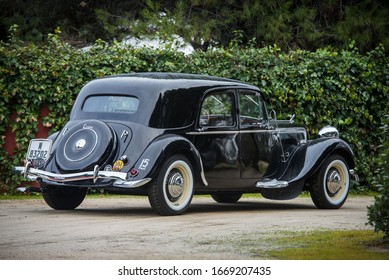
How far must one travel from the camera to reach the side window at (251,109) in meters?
11.6

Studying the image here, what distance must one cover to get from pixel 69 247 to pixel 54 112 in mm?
6576

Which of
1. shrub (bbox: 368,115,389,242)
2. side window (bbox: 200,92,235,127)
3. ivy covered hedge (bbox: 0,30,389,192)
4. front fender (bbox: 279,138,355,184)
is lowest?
shrub (bbox: 368,115,389,242)

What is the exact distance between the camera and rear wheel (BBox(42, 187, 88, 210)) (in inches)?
434

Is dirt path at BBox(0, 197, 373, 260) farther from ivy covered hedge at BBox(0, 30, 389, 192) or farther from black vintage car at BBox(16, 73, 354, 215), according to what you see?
ivy covered hedge at BBox(0, 30, 389, 192)

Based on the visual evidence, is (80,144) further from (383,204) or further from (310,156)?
(383,204)

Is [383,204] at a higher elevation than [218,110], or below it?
below

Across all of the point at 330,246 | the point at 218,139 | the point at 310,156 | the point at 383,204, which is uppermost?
the point at 218,139

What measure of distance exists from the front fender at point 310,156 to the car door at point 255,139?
24 cm

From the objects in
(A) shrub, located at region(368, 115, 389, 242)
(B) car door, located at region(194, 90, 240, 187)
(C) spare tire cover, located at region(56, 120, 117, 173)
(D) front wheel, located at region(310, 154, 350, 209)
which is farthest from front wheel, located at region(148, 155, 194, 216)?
(A) shrub, located at region(368, 115, 389, 242)

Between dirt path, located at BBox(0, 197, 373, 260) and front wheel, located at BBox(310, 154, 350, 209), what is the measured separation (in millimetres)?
167

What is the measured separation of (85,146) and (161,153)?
968 millimetres

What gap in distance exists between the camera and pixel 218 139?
11.1 meters

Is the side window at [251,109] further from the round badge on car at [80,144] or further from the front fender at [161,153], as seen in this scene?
the round badge on car at [80,144]

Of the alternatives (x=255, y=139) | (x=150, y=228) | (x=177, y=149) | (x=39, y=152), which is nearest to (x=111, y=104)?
(x=39, y=152)
